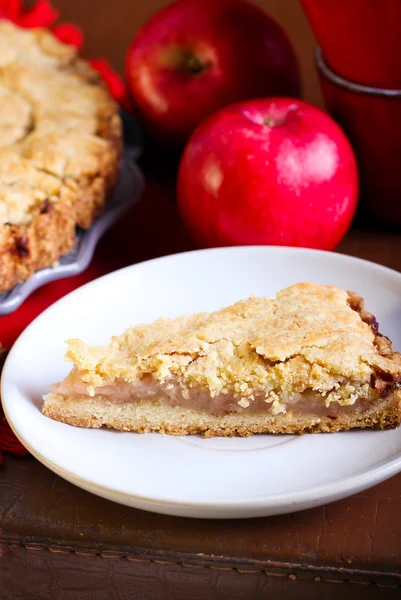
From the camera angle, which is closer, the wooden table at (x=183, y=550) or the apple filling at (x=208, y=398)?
the wooden table at (x=183, y=550)

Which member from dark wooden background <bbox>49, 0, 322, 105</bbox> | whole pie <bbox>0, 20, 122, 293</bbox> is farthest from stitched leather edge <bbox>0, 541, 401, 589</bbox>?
dark wooden background <bbox>49, 0, 322, 105</bbox>

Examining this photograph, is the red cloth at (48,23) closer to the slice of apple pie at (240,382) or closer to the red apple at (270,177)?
the red apple at (270,177)

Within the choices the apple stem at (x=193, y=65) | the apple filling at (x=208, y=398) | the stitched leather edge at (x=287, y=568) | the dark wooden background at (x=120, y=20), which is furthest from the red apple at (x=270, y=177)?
the dark wooden background at (x=120, y=20)

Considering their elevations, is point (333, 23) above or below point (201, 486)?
above

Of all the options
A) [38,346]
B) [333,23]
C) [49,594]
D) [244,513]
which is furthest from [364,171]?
[49,594]

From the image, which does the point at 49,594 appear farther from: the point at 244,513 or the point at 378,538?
the point at 378,538

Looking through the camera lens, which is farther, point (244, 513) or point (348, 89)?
point (348, 89)

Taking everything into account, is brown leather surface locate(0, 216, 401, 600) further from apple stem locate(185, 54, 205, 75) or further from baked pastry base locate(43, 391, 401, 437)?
apple stem locate(185, 54, 205, 75)

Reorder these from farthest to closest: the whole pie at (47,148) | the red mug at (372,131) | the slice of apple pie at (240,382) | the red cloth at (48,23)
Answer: the red cloth at (48,23) < the red mug at (372,131) < the whole pie at (47,148) < the slice of apple pie at (240,382)
